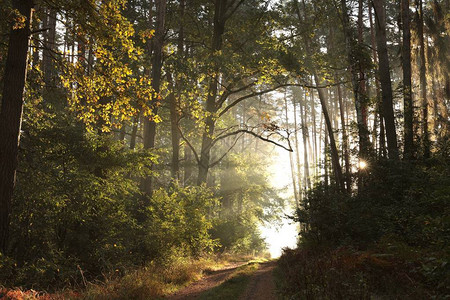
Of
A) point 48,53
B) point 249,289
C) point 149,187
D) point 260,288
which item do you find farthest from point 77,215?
point 48,53

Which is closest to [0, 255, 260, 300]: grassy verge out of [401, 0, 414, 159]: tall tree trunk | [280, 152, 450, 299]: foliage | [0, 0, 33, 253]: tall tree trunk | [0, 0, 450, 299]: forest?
[0, 0, 450, 299]: forest

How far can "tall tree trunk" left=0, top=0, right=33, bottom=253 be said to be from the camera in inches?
269

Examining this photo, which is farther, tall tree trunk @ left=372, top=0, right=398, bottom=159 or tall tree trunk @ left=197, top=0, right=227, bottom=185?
tall tree trunk @ left=197, top=0, right=227, bottom=185

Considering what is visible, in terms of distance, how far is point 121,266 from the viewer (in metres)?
9.63

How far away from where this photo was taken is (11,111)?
276 inches

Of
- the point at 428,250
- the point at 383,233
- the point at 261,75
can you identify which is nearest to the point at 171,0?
the point at 261,75

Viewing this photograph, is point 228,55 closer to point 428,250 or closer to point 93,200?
point 93,200

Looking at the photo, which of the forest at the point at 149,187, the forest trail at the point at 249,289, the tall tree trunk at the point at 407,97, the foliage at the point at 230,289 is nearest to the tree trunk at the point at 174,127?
the forest at the point at 149,187

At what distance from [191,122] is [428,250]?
14.6 metres

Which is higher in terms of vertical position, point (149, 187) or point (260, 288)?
point (149, 187)

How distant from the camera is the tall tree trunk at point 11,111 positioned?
684 centimetres

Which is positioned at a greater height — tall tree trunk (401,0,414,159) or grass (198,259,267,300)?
tall tree trunk (401,0,414,159)

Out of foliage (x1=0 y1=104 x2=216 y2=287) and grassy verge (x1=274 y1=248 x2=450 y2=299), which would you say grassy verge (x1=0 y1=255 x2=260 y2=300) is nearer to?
foliage (x1=0 y1=104 x2=216 y2=287)

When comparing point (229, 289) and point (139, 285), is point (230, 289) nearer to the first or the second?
point (229, 289)
